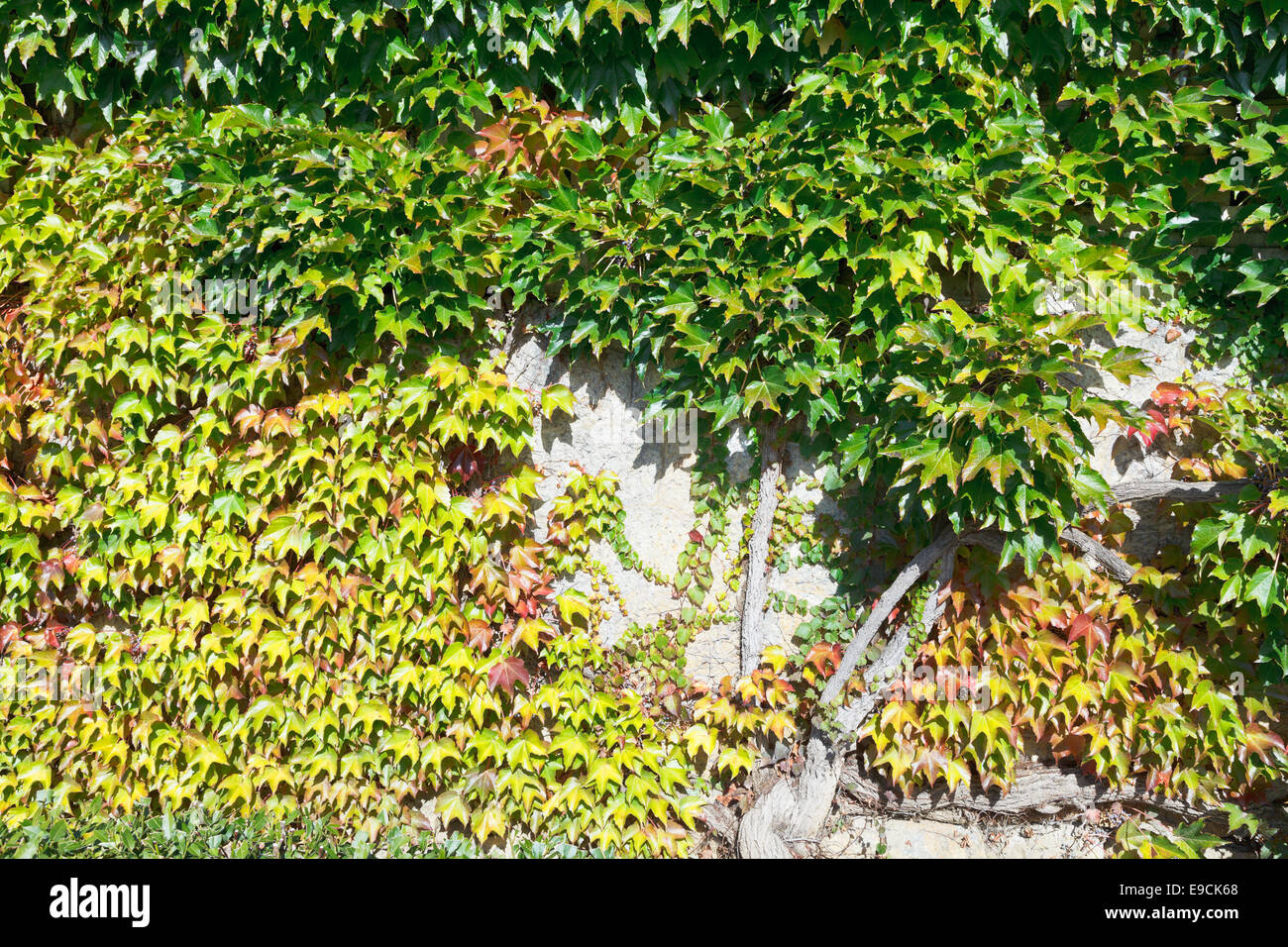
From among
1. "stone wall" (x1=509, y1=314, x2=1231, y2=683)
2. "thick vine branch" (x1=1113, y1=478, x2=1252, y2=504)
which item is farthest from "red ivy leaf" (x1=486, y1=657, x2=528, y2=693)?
"thick vine branch" (x1=1113, y1=478, x2=1252, y2=504)

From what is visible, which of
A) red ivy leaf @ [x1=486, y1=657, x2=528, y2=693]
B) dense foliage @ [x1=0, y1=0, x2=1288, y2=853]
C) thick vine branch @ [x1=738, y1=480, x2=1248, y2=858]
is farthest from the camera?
red ivy leaf @ [x1=486, y1=657, x2=528, y2=693]

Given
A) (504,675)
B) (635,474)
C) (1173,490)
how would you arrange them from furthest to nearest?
1. (635,474)
2. (504,675)
3. (1173,490)

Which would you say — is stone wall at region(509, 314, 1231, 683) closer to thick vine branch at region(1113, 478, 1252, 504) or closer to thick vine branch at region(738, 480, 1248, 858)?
thick vine branch at region(738, 480, 1248, 858)

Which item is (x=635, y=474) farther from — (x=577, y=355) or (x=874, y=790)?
(x=874, y=790)

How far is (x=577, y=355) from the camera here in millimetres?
3266

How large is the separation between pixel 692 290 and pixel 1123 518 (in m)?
1.84

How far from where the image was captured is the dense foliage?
2.90 metres

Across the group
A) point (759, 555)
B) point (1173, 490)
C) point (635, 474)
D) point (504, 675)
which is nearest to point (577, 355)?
point (635, 474)

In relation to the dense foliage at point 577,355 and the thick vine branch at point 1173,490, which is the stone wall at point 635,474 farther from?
the thick vine branch at point 1173,490

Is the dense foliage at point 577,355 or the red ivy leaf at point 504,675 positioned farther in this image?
the red ivy leaf at point 504,675

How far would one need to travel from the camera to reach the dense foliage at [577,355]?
2.90 meters

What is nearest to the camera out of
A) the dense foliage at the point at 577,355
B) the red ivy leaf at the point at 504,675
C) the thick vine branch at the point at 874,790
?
the dense foliage at the point at 577,355

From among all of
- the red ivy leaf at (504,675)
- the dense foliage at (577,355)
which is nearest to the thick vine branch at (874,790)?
the dense foliage at (577,355)

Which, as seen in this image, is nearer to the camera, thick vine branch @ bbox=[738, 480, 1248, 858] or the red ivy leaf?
thick vine branch @ bbox=[738, 480, 1248, 858]
